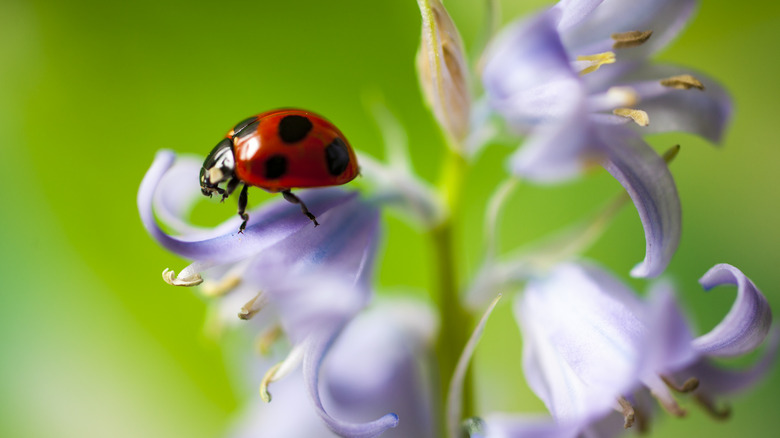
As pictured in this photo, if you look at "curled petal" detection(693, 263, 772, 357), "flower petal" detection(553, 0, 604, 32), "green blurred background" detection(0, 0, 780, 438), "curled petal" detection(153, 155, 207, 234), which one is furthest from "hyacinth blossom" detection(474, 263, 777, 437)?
"green blurred background" detection(0, 0, 780, 438)

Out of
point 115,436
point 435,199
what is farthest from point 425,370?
point 115,436

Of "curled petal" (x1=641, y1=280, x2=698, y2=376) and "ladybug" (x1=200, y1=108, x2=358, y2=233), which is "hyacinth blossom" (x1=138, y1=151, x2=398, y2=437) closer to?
"ladybug" (x1=200, y1=108, x2=358, y2=233)

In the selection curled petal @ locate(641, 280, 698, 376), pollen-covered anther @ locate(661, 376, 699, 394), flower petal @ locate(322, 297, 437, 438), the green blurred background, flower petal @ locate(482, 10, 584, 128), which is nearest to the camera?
curled petal @ locate(641, 280, 698, 376)

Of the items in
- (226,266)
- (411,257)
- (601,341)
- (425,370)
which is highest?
(226,266)

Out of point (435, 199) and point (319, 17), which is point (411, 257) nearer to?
point (319, 17)

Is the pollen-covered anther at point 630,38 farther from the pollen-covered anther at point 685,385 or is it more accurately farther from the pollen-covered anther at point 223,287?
the pollen-covered anther at point 223,287
